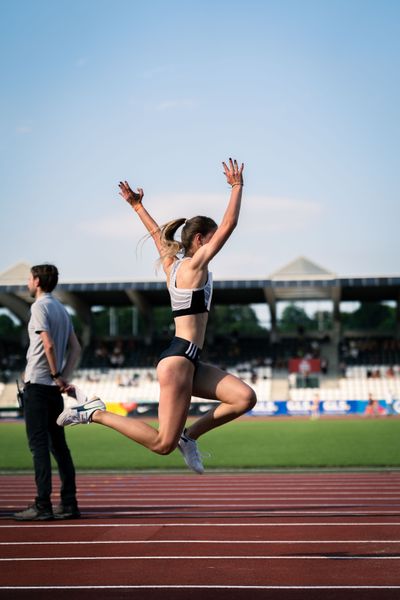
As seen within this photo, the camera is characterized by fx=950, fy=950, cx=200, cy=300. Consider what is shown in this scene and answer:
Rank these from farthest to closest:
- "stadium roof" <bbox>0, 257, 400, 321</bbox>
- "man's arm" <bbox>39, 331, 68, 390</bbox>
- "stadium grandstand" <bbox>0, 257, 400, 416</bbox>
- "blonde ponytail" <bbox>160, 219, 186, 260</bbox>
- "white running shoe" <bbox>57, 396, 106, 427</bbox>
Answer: "stadium roof" <bbox>0, 257, 400, 321</bbox>, "stadium grandstand" <bbox>0, 257, 400, 416</bbox>, "man's arm" <bbox>39, 331, 68, 390</bbox>, "white running shoe" <bbox>57, 396, 106, 427</bbox>, "blonde ponytail" <bbox>160, 219, 186, 260</bbox>

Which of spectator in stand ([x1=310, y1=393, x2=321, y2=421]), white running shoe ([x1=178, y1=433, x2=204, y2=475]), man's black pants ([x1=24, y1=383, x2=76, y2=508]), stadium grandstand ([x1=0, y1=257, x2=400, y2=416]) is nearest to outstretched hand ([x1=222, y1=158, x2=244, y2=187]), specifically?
white running shoe ([x1=178, y1=433, x2=204, y2=475])

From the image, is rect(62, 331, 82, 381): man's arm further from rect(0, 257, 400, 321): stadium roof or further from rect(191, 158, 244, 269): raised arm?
rect(0, 257, 400, 321): stadium roof

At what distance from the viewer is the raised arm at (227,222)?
6008 mm

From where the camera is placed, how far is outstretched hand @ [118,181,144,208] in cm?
753

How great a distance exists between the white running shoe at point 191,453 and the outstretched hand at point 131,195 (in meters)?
1.94

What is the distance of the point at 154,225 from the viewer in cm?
724

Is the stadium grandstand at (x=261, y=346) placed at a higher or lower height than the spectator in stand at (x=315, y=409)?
higher

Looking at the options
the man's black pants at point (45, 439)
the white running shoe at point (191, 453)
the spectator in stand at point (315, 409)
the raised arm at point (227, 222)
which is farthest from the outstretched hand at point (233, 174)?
the spectator in stand at point (315, 409)

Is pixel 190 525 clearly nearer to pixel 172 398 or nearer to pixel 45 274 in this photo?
pixel 172 398

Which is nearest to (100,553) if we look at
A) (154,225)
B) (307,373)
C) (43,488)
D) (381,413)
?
(43,488)

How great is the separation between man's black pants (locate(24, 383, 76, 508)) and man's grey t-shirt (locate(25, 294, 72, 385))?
0.31 feet

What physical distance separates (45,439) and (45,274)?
1440 millimetres

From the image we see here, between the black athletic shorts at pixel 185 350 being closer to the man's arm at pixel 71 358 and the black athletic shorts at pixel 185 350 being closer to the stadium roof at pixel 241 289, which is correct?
the man's arm at pixel 71 358

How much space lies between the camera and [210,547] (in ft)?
21.5
